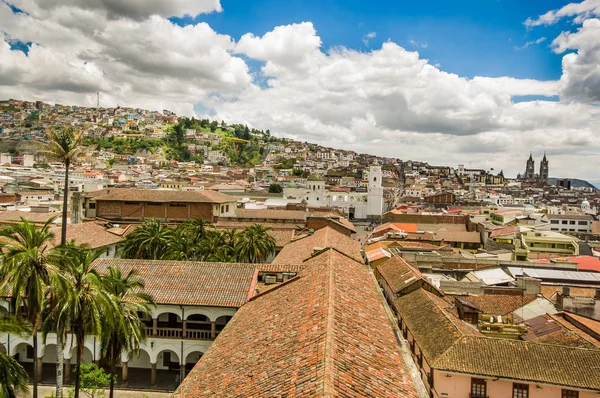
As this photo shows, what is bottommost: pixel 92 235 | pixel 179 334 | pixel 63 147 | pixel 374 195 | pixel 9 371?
pixel 179 334

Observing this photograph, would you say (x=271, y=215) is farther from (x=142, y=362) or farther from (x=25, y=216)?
(x=142, y=362)

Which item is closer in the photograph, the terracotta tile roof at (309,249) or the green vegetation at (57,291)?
the green vegetation at (57,291)

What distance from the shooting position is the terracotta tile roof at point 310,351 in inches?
373

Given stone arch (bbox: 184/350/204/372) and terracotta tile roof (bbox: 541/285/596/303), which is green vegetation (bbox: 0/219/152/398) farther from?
terracotta tile roof (bbox: 541/285/596/303)

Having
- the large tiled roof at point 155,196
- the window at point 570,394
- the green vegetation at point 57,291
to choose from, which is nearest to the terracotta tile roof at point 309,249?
the window at point 570,394

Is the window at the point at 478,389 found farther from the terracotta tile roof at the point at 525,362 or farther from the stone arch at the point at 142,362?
the stone arch at the point at 142,362

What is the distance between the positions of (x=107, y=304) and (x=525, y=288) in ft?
84.2

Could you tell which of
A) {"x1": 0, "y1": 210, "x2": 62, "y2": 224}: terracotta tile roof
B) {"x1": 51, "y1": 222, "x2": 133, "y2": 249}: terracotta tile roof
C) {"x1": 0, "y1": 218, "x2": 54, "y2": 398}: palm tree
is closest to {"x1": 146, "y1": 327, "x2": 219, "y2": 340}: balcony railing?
{"x1": 0, "y1": 218, "x2": 54, "y2": 398}: palm tree

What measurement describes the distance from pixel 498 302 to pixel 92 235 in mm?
29611

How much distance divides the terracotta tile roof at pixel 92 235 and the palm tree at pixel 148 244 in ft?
8.36

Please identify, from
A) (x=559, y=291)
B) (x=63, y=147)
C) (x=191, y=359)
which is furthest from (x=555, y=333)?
(x=63, y=147)

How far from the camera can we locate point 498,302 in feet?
93.6

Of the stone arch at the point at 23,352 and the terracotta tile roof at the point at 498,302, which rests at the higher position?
the terracotta tile roof at the point at 498,302

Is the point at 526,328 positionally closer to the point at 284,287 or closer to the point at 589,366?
the point at 589,366
